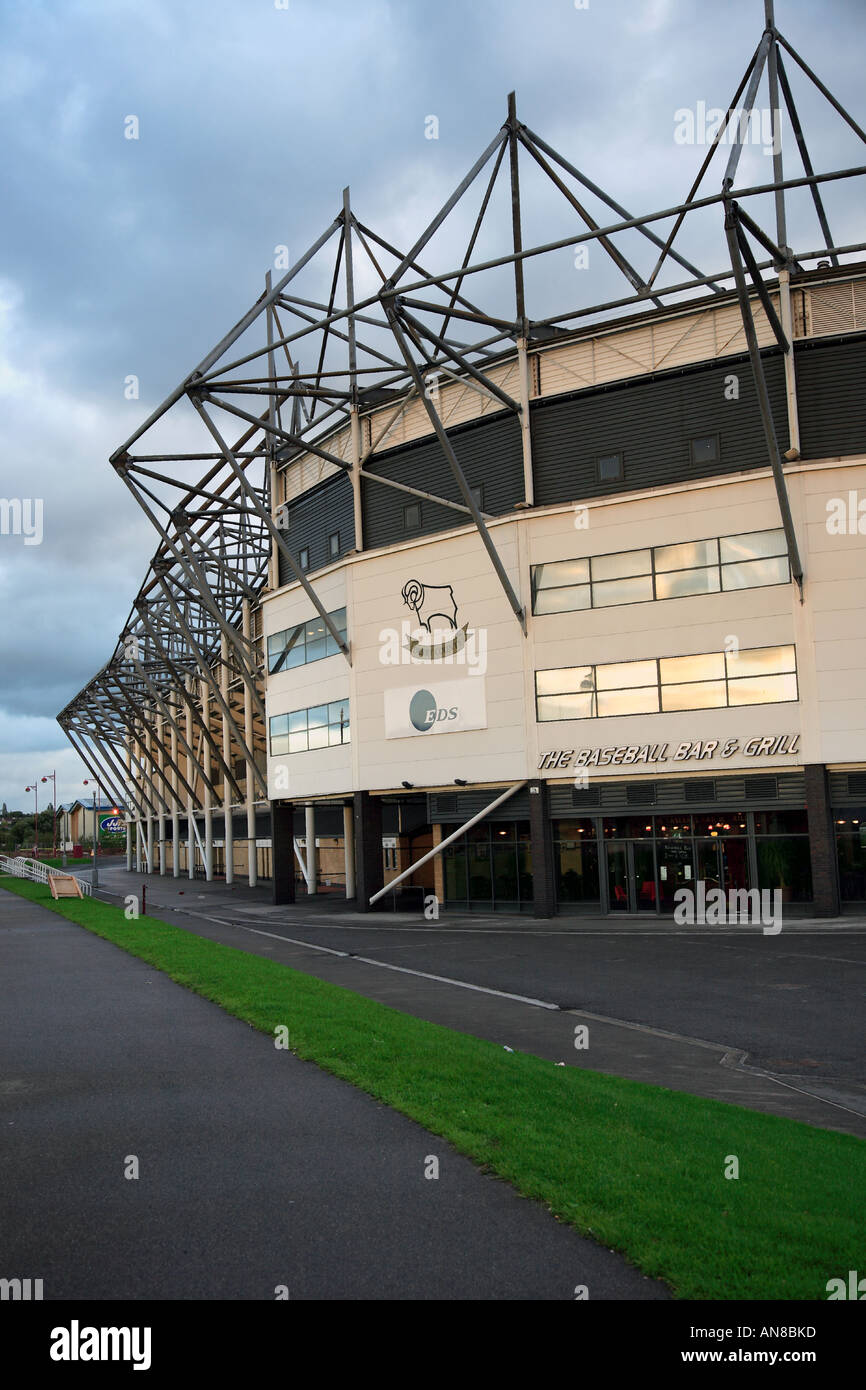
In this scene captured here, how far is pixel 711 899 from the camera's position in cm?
3036

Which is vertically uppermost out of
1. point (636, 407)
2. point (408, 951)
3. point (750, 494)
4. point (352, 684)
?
point (636, 407)

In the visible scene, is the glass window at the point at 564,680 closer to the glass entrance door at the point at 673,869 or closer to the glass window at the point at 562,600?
the glass window at the point at 562,600

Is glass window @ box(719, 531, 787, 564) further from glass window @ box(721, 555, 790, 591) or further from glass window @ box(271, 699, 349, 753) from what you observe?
glass window @ box(271, 699, 349, 753)

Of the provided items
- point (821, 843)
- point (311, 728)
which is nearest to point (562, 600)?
point (821, 843)

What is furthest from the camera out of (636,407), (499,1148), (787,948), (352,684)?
(352,684)

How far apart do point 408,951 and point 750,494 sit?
16.1 metres

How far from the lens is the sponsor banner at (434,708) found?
34062mm

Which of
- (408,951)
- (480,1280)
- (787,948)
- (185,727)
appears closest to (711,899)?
(787,948)

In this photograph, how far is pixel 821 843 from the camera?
93.2 ft

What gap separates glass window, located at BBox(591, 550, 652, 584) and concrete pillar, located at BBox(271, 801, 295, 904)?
1801 cm

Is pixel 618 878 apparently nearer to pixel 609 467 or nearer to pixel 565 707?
pixel 565 707

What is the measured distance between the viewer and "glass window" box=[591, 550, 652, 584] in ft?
103

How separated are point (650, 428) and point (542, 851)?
1348cm
